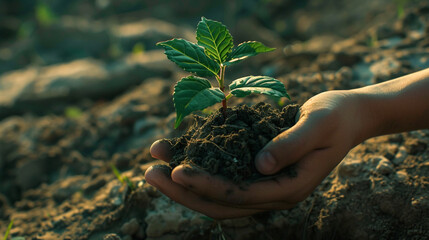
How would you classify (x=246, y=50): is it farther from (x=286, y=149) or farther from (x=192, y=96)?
(x=286, y=149)

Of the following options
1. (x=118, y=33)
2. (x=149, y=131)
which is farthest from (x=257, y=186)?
(x=118, y=33)

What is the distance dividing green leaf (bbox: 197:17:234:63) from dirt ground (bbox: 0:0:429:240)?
870mm

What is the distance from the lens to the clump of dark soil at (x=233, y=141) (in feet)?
4.92

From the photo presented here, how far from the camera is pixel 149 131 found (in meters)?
2.93

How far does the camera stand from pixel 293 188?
1512mm

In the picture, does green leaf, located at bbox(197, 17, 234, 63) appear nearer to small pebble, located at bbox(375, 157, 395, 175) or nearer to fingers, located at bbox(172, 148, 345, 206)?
fingers, located at bbox(172, 148, 345, 206)

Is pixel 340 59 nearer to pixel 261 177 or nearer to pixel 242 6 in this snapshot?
pixel 261 177

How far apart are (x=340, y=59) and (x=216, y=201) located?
7.21 ft

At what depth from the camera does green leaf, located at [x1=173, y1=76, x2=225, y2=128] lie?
1403 mm

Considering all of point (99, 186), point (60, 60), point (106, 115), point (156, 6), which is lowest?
point (99, 186)

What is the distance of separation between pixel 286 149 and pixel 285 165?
87mm

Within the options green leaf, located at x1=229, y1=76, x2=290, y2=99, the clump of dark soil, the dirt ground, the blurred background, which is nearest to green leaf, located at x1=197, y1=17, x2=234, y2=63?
green leaf, located at x1=229, y1=76, x2=290, y2=99

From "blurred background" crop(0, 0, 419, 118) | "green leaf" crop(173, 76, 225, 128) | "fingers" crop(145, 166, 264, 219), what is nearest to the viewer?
"green leaf" crop(173, 76, 225, 128)

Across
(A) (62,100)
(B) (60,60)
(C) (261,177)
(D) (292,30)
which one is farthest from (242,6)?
(C) (261,177)
